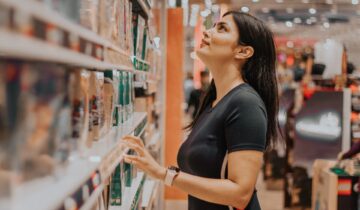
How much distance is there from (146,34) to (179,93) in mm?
3203

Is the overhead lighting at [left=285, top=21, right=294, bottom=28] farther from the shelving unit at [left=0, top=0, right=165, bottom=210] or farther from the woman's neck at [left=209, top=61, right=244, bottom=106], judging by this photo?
the shelving unit at [left=0, top=0, right=165, bottom=210]

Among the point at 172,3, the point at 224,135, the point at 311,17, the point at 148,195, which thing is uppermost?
the point at 311,17

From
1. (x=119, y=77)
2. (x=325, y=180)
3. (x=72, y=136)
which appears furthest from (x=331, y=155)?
(x=72, y=136)

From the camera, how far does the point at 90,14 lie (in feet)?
4.05

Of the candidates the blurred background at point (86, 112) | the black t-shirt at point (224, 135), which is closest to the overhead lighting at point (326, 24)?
the blurred background at point (86, 112)

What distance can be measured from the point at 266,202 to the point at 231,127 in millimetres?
5179

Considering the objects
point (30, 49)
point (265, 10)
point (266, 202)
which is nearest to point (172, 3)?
point (266, 202)

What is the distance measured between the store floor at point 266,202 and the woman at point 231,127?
4390mm

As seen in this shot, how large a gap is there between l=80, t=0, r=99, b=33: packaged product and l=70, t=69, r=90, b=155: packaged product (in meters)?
0.11

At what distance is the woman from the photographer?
1750 millimetres

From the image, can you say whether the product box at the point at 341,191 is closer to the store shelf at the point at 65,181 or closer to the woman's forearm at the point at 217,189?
the woman's forearm at the point at 217,189

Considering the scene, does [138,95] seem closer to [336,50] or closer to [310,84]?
[310,84]

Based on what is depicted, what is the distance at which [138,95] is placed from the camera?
357 centimetres

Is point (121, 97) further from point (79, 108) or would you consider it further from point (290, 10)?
point (290, 10)
